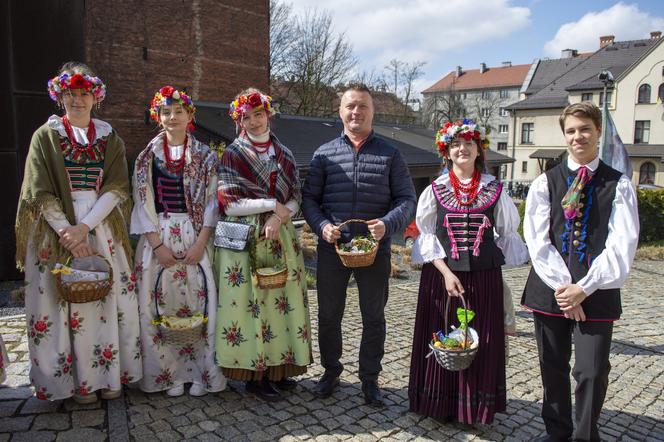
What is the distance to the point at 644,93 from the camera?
122 feet

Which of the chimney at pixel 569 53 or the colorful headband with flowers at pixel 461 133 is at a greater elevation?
the chimney at pixel 569 53

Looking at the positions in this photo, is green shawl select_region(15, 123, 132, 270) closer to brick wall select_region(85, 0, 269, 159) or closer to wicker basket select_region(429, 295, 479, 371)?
wicker basket select_region(429, 295, 479, 371)

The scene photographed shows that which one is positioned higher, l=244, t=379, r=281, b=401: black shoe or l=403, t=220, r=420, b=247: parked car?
l=403, t=220, r=420, b=247: parked car

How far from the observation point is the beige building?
36781mm

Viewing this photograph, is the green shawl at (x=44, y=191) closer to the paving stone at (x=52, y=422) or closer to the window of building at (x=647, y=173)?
the paving stone at (x=52, y=422)

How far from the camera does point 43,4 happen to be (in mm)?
7578

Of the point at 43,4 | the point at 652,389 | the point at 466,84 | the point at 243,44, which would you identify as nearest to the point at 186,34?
the point at 243,44

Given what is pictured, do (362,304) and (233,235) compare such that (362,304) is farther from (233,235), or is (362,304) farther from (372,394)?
(233,235)

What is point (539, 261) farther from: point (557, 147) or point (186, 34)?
point (557, 147)

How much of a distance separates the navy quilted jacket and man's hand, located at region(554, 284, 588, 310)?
1.14m

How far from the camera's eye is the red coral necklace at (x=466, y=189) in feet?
Result: 11.3

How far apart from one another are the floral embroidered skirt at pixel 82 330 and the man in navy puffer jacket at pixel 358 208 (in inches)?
54.8

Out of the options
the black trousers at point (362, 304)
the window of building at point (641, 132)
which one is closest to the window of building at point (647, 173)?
the window of building at point (641, 132)

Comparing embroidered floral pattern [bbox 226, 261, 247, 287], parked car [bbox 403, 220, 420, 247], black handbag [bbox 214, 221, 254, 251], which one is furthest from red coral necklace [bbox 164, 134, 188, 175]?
parked car [bbox 403, 220, 420, 247]
